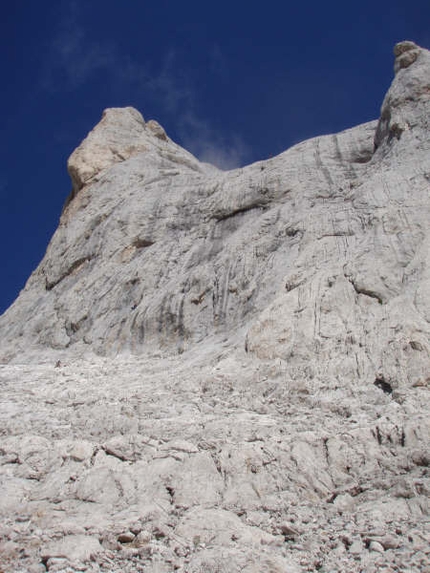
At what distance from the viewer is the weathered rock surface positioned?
24.5ft

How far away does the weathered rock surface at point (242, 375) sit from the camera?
24.5ft

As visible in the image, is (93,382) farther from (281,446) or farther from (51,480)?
(281,446)

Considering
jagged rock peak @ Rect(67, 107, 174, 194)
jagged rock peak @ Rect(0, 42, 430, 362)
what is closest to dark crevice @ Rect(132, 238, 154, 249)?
jagged rock peak @ Rect(0, 42, 430, 362)

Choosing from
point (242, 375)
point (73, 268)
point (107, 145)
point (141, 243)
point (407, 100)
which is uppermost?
point (107, 145)

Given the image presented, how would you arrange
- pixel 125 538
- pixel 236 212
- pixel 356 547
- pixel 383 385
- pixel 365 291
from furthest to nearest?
pixel 236 212 < pixel 365 291 < pixel 383 385 < pixel 125 538 < pixel 356 547

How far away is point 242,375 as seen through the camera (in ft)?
42.2

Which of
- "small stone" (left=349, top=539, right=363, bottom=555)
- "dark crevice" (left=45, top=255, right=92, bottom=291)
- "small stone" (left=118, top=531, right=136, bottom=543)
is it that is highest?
"dark crevice" (left=45, top=255, right=92, bottom=291)

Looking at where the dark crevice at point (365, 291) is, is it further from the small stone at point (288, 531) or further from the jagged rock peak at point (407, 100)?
the jagged rock peak at point (407, 100)

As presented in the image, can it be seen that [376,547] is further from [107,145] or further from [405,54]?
[107,145]

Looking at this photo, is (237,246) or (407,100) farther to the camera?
(407,100)

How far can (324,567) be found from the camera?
21.9 feet

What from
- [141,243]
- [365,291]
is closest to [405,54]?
[141,243]

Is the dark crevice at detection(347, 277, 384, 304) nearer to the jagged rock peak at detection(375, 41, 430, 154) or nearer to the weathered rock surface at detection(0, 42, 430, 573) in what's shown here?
the weathered rock surface at detection(0, 42, 430, 573)

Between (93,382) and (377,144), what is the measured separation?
1667cm
